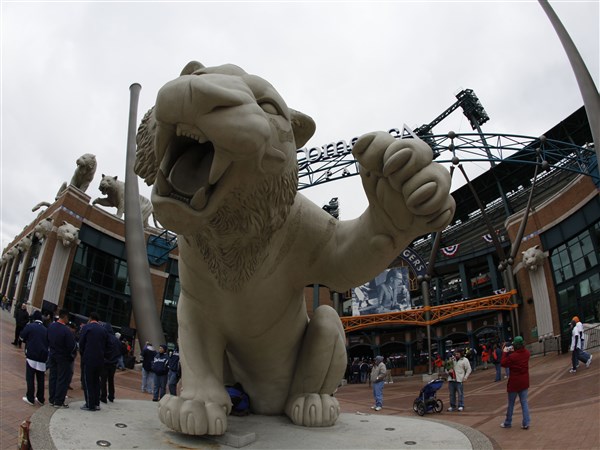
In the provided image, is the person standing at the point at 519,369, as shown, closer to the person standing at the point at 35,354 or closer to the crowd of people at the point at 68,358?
the crowd of people at the point at 68,358

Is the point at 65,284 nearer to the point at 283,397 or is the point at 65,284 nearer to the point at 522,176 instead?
the point at 283,397

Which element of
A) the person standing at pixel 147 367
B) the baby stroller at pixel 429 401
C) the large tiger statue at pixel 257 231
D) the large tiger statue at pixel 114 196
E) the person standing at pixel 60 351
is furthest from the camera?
the large tiger statue at pixel 114 196

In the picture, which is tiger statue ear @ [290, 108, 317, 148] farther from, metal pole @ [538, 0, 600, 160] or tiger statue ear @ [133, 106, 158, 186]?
metal pole @ [538, 0, 600, 160]

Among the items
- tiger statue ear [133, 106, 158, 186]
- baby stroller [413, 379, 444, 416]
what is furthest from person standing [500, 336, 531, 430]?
tiger statue ear [133, 106, 158, 186]

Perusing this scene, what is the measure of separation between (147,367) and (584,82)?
9.76 m

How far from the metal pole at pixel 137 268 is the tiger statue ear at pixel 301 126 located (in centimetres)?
1021

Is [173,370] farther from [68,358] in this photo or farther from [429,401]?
[429,401]

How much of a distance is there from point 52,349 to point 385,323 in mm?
19067

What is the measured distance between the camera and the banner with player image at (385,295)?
21516 millimetres

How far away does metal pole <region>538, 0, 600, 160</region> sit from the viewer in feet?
26.9

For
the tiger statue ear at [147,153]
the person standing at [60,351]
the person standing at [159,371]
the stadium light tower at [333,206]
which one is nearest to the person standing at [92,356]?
the person standing at [60,351]

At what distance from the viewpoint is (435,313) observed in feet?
65.3

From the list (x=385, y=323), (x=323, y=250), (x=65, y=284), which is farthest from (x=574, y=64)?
(x=65, y=284)

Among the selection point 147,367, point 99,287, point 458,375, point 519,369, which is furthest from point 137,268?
point 519,369
